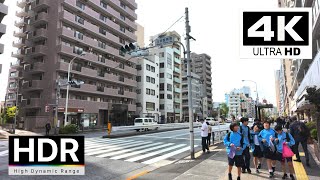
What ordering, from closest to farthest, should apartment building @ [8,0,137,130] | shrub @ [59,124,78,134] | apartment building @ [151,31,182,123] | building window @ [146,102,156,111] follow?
1. shrub @ [59,124,78,134]
2. apartment building @ [8,0,137,130]
3. building window @ [146,102,156,111]
4. apartment building @ [151,31,182,123]

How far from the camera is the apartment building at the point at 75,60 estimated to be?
36.7 meters

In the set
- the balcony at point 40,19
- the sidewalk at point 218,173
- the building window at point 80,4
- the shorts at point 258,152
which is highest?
the building window at point 80,4

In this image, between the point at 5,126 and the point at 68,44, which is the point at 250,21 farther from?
the point at 5,126

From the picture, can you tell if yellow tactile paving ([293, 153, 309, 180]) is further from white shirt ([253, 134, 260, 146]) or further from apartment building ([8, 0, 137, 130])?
apartment building ([8, 0, 137, 130])

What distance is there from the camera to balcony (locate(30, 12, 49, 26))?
124 ft

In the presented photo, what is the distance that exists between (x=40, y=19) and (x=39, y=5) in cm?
249

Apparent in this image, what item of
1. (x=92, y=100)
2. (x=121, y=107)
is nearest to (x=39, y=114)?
(x=92, y=100)

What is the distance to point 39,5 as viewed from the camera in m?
38.8

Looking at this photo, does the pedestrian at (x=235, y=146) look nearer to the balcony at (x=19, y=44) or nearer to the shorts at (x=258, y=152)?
the shorts at (x=258, y=152)

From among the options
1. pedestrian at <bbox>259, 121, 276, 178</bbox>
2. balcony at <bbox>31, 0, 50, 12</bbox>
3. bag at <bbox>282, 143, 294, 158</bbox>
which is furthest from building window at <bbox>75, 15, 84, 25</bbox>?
bag at <bbox>282, 143, 294, 158</bbox>

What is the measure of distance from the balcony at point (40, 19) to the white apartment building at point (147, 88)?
75.8 feet

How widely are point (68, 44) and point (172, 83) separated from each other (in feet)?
117

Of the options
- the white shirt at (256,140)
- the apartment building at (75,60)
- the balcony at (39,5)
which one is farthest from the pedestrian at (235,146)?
the balcony at (39,5)

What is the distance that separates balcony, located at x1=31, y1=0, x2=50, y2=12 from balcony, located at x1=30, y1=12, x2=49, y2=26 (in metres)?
1.39
